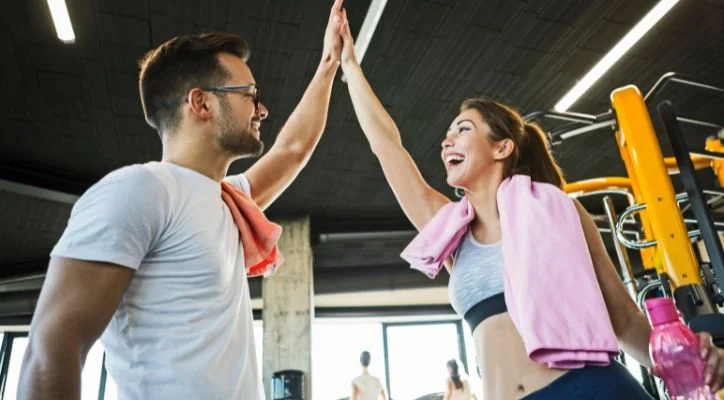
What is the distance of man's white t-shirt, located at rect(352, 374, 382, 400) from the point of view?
655cm

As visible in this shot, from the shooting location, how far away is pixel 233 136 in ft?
4.84

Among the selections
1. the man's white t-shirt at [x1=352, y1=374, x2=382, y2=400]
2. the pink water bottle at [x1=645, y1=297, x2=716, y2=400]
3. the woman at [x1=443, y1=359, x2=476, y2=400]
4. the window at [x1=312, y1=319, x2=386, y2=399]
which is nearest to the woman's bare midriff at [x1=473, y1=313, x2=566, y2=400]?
the pink water bottle at [x1=645, y1=297, x2=716, y2=400]

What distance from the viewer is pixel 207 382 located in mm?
1032

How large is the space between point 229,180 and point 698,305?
2045mm

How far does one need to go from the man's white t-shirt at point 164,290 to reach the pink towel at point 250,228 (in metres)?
0.15

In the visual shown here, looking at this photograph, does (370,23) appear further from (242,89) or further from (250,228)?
(250,228)

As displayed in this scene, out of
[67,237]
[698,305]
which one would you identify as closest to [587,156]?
[698,305]

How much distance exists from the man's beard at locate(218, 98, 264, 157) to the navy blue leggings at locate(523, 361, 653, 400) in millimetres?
882

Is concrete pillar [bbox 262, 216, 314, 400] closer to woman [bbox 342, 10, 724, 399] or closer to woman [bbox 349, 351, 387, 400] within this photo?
woman [bbox 349, 351, 387, 400]

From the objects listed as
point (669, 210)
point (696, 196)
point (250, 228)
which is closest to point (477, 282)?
point (250, 228)

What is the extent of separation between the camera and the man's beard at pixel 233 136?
4.81 feet

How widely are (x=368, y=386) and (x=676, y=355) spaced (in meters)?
5.79

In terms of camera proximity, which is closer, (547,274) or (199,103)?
(547,274)

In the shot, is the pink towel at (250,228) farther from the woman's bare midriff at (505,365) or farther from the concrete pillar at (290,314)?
the concrete pillar at (290,314)
